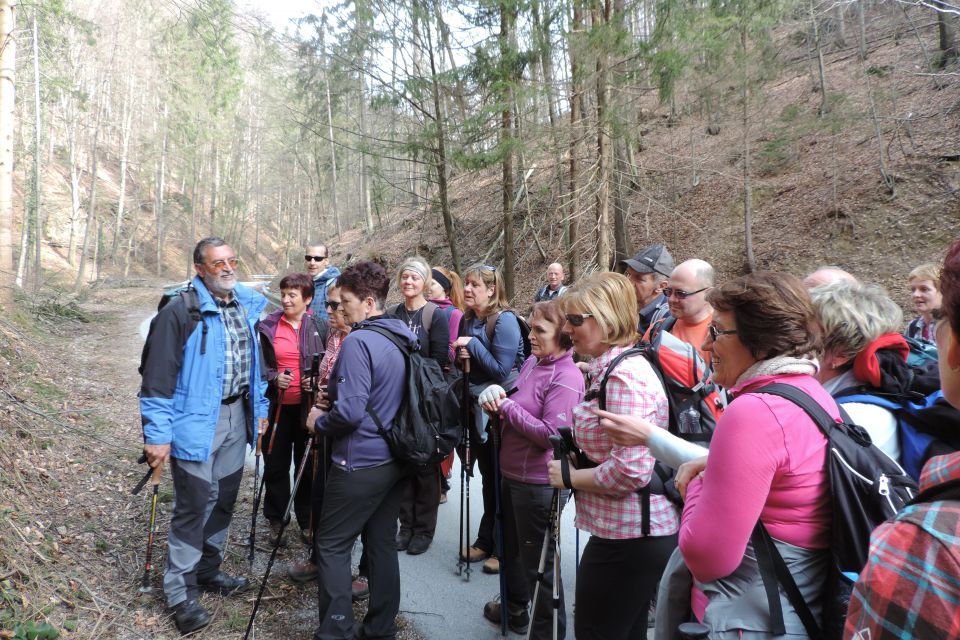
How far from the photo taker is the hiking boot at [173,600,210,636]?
Result: 3.22m

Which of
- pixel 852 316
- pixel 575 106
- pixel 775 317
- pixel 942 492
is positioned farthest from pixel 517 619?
pixel 575 106

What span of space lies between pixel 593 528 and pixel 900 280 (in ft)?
35.1

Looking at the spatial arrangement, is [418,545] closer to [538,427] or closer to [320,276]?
[538,427]

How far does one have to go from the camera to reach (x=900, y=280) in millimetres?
10031

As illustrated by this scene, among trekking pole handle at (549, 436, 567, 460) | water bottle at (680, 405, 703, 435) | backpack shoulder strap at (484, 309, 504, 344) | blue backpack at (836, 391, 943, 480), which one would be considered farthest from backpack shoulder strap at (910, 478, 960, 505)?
backpack shoulder strap at (484, 309, 504, 344)

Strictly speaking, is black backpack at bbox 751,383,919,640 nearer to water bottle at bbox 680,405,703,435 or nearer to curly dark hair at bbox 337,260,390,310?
water bottle at bbox 680,405,703,435

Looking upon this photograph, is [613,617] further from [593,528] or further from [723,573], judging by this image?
[723,573]

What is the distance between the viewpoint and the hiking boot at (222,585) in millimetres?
3686

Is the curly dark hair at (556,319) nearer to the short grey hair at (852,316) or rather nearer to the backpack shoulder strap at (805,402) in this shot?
the short grey hair at (852,316)

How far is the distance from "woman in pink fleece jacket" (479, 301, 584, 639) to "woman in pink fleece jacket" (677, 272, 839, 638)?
4.41 ft

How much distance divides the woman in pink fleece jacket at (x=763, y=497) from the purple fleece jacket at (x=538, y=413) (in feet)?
4.32

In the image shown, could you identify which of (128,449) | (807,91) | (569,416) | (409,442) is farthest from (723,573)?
(807,91)

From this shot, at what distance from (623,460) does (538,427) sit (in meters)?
0.79

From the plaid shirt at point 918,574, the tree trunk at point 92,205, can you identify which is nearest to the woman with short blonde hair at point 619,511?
the plaid shirt at point 918,574
